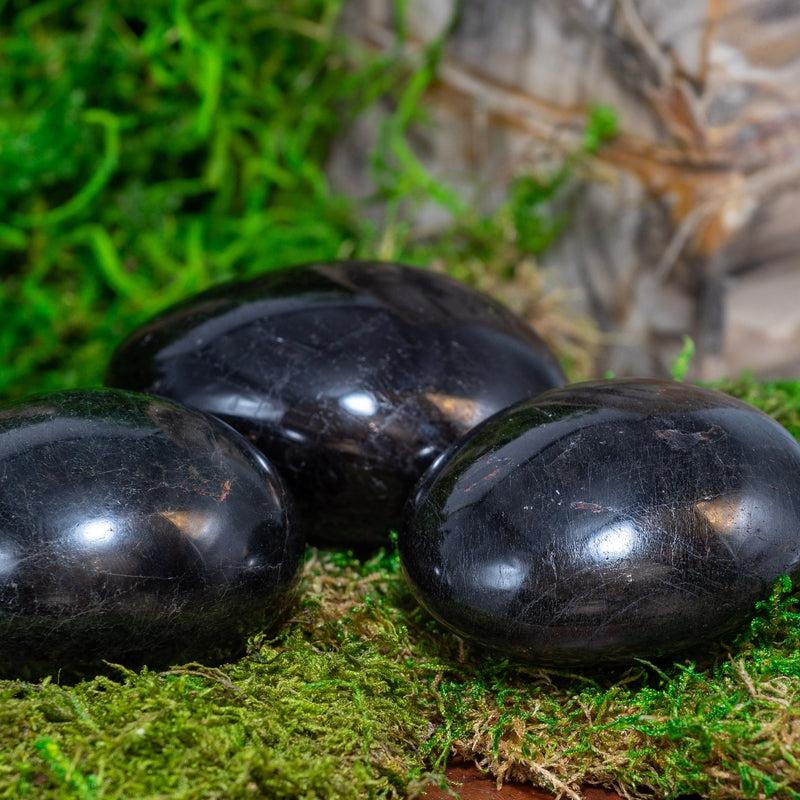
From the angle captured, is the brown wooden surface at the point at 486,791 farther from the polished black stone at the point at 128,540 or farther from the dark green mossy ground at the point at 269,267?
the polished black stone at the point at 128,540

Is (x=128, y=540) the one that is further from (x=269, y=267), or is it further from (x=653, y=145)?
(x=653, y=145)

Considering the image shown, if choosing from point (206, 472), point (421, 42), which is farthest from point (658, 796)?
point (421, 42)

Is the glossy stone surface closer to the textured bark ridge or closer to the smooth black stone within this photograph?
the smooth black stone

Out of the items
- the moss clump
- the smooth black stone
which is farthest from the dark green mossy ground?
the smooth black stone

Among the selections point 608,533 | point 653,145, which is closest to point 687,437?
point 608,533

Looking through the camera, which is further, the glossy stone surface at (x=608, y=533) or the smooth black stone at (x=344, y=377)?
the smooth black stone at (x=344, y=377)

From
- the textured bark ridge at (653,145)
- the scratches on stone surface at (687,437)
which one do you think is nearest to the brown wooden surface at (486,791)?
the scratches on stone surface at (687,437)

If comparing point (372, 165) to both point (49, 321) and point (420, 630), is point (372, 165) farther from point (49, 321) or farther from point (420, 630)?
point (420, 630)
